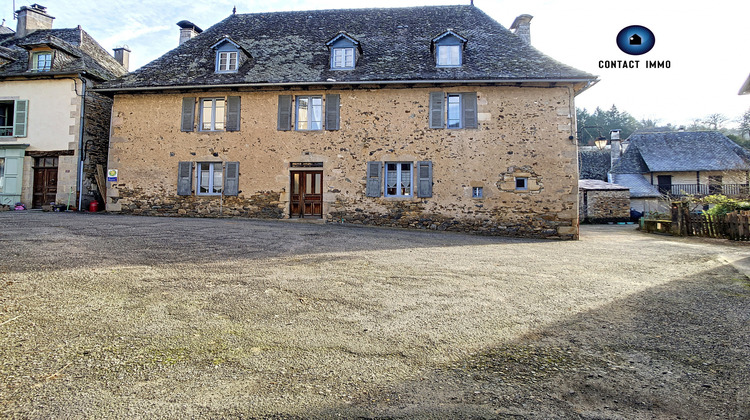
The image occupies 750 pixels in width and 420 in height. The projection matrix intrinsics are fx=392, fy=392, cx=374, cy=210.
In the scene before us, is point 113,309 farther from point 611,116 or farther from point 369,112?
point 611,116

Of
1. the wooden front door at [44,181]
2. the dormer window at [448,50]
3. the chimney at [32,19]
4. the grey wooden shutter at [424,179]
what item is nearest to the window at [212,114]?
the wooden front door at [44,181]

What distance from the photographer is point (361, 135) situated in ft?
45.0

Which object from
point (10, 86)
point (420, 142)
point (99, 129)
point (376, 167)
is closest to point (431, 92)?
point (420, 142)

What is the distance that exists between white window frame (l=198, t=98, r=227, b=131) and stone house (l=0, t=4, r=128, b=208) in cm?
555

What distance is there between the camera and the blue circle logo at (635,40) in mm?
10773

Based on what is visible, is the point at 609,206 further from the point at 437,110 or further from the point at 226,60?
the point at 226,60

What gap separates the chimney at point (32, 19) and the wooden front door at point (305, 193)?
16.9 m

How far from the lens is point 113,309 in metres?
3.66

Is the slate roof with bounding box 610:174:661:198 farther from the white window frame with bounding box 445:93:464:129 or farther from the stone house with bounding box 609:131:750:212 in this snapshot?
the white window frame with bounding box 445:93:464:129

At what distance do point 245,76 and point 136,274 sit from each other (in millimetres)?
10865

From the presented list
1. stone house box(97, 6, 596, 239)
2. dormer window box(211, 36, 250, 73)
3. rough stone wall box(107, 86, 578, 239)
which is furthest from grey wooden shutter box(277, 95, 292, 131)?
dormer window box(211, 36, 250, 73)

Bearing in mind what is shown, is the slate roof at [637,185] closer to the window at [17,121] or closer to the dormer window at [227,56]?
the dormer window at [227,56]

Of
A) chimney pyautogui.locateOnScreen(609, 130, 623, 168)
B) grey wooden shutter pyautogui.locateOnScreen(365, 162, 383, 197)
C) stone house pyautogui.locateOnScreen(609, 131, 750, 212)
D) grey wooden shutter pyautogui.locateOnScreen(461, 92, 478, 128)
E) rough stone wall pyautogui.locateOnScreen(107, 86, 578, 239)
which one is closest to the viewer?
rough stone wall pyautogui.locateOnScreen(107, 86, 578, 239)

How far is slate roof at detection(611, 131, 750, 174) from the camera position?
1133 inches
